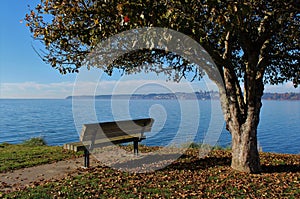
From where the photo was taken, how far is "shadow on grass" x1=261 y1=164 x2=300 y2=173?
7.35 metres

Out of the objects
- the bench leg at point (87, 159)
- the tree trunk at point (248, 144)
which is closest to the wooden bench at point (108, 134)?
the bench leg at point (87, 159)

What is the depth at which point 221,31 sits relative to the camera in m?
6.83

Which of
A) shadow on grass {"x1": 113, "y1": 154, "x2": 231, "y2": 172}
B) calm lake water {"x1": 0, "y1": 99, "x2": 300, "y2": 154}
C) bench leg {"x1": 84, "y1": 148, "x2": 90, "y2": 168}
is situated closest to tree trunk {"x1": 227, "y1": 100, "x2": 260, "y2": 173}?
shadow on grass {"x1": 113, "y1": 154, "x2": 231, "y2": 172}

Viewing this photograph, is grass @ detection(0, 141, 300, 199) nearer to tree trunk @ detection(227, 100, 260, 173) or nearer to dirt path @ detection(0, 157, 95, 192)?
tree trunk @ detection(227, 100, 260, 173)

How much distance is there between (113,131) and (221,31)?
4.06m

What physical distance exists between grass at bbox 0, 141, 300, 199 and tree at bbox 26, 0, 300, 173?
68cm

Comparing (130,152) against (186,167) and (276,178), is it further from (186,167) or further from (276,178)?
(276,178)

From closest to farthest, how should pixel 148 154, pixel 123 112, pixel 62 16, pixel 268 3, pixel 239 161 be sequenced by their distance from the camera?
pixel 268 3 → pixel 62 16 → pixel 239 161 → pixel 148 154 → pixel 123 112

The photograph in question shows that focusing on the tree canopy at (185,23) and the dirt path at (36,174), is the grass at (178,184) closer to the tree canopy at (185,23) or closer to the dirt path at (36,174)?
the dirt path at (36,174)

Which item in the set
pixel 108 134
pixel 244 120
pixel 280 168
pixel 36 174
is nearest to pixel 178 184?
pixel 244 120

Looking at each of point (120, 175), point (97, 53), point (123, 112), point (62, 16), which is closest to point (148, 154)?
point (120, 175)

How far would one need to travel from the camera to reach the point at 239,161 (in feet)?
23.6

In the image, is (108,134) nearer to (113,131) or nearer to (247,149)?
(113,131)

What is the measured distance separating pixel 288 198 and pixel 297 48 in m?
3.95
